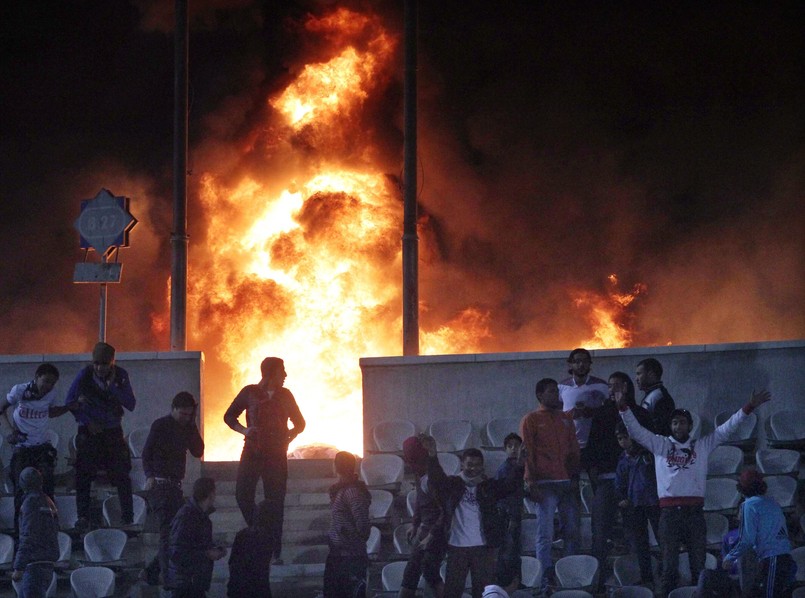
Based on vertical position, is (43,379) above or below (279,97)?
below

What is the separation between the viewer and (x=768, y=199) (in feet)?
60.2

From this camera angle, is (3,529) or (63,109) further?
(63,109)

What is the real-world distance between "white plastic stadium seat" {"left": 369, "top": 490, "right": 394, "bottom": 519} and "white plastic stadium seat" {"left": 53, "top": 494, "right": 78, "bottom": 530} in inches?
114

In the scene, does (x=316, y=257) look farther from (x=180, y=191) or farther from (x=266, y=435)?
(x=266, y=435)

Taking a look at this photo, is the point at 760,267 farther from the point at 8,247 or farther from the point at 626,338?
the point at 8,247

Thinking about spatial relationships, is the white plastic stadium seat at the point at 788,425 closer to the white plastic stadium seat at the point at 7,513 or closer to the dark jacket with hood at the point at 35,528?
the dark jacket with hood at the point at 35,528

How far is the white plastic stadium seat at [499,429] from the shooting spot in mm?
13070

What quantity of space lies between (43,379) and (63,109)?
30.3 ft

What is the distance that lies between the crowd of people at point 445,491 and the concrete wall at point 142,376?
216 cm

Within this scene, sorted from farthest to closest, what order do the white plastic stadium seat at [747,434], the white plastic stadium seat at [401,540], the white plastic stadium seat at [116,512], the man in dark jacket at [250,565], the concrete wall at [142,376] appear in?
1. the concrete wall at [142,376]
2. the white plastic stadium seat at [747,434]
3. the white plastic stadium seat at [116,512]
4. the white plastic stadium seat at [401,540]
5. the man in dark jacket at [250,565]

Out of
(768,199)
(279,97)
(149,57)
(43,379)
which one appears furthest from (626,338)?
(43,379)

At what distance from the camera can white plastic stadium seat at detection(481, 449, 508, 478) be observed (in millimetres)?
12281

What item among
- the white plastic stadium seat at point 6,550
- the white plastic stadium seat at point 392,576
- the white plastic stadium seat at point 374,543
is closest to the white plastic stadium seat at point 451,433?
the white plastic stadium seat at point 374,543

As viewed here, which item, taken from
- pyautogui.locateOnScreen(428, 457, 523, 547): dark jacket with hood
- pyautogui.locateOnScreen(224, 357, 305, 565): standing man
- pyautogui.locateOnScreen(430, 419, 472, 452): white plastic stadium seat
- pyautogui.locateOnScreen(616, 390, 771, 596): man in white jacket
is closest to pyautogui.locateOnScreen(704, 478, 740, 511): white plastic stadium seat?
pyautogui.locateOnScreen(616, 390, 771, 596): man in white jacket
